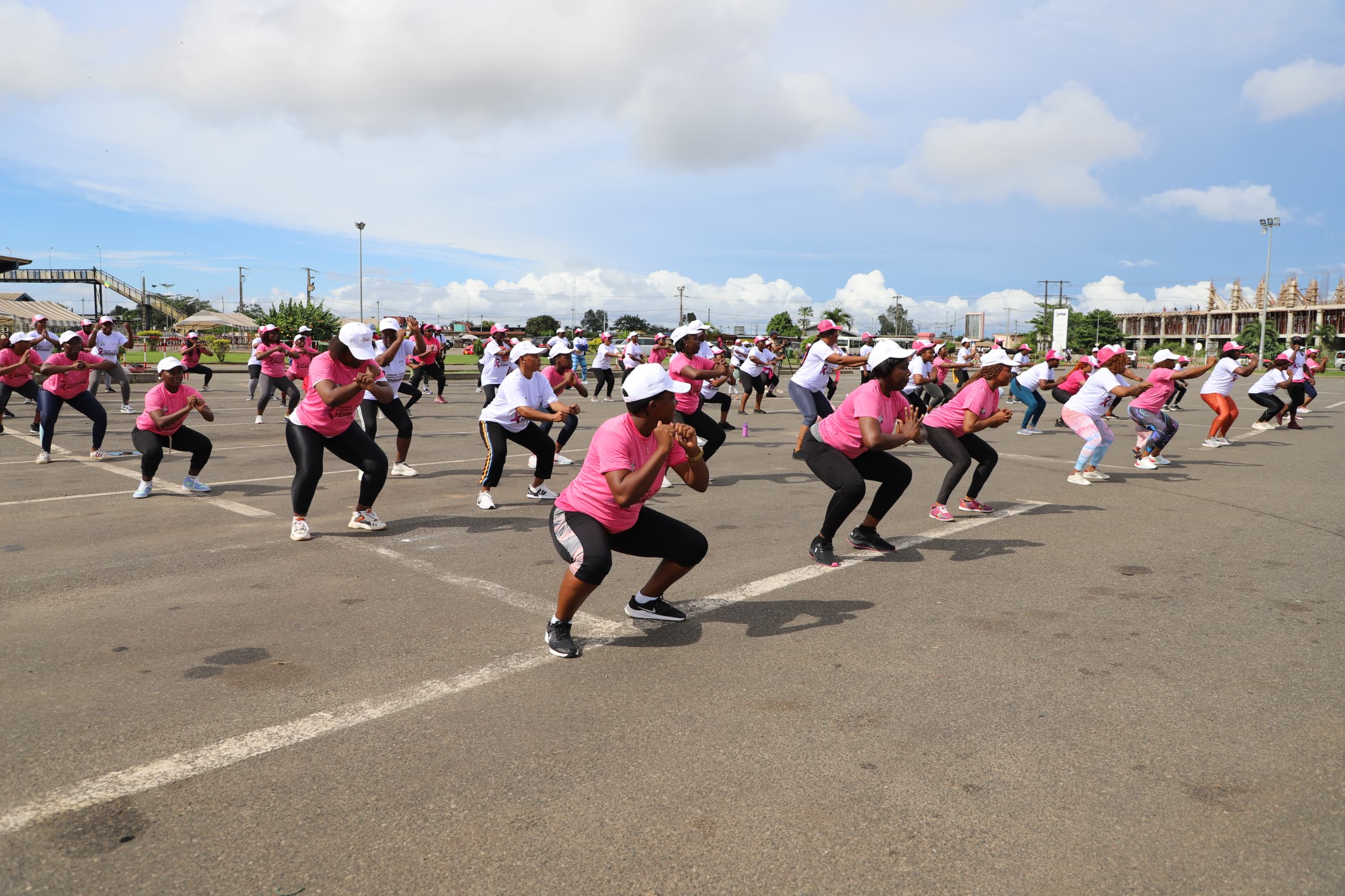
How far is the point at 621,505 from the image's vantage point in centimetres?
423

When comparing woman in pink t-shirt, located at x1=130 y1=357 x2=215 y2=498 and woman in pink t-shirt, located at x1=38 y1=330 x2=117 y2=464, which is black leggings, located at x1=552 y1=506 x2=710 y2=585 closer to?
woman in pink t-shirt, located at x1=130 y1=357 x2=215 y2=498

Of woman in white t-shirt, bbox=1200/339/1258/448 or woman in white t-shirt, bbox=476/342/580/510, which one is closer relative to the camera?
woman in white t-shirt, bbox=476/342/580/510

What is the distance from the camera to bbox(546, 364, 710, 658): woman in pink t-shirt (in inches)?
165

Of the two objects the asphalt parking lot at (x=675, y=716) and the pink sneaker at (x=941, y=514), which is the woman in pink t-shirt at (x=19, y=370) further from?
the pink sneaker at (x=941, y=514)

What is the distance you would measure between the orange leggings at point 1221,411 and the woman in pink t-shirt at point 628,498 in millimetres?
12654

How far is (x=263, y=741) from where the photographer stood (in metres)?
3.40

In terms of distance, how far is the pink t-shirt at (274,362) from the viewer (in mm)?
15023

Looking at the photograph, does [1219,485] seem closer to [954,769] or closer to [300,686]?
[954,769]

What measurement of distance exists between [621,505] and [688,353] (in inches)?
236

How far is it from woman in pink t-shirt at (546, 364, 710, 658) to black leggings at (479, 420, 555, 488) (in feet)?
12.7

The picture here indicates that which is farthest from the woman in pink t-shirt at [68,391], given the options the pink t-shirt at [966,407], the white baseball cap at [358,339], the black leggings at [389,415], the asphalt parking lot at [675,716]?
the pink t-shirt at [966,407]

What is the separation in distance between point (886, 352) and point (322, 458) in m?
4.30

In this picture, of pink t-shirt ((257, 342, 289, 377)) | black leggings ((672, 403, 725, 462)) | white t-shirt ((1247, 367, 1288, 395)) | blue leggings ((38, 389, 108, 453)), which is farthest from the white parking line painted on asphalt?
white t-shirt ((1247, 367, 1288, 395))

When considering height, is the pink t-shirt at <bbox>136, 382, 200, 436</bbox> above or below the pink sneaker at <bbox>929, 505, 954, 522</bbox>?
above
